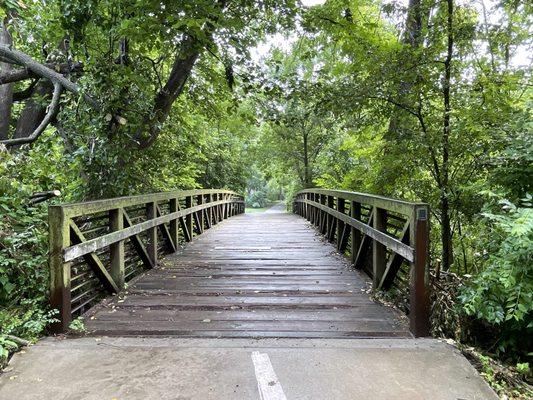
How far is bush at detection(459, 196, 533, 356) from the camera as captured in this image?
2.46 meters

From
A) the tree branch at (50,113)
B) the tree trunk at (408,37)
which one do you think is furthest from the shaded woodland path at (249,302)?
the tree branch at (50,113)

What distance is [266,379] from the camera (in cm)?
241

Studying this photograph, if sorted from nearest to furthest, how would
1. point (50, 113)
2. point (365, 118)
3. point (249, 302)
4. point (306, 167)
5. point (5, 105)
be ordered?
point (249, 302)
point (50, 113)
point (365, 118)
point (5, 105)
point (306, 167)

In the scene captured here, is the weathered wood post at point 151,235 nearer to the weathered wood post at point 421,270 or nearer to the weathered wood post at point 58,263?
the weathered wood post at point 58,263

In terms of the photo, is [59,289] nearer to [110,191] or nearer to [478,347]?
[110,191]

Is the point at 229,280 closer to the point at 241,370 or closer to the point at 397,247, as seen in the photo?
the point at 397,247

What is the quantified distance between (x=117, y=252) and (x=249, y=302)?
5.07ft

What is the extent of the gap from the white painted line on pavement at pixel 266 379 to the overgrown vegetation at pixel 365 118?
138 centimetres

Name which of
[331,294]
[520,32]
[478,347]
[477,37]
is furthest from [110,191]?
[520,32]

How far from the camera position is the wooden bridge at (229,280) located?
10.4 ft

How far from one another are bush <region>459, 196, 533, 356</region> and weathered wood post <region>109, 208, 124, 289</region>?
10.8 ft

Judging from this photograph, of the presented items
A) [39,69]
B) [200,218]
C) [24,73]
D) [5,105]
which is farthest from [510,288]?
[5,105]

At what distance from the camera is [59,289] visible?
3123mm

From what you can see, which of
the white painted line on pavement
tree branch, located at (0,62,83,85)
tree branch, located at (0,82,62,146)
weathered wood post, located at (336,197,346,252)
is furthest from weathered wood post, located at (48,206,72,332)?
weathered wood post, located at (336,197,346,252)
